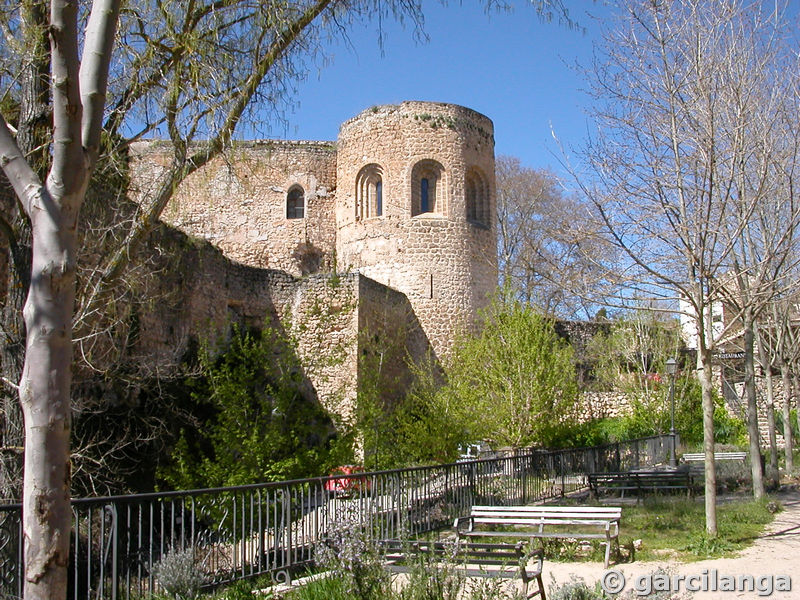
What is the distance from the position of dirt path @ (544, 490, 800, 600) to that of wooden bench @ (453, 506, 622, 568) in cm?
31

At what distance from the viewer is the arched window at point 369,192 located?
22.9 metres

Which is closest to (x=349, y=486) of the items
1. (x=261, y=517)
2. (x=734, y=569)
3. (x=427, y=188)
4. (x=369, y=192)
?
→ (x=261, y=517)

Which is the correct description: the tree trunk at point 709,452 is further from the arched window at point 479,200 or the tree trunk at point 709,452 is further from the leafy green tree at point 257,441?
the arched window at point 479,200

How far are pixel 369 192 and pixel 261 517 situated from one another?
54.5 feet

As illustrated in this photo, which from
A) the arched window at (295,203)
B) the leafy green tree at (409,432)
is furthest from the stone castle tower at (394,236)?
the leafy green tree at (409,432)

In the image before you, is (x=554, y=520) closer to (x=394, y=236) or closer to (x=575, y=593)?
(x=575, y=593)

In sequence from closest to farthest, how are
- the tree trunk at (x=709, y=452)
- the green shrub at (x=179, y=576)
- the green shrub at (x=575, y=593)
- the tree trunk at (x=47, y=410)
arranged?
the tree trunk at (x=47, y=410)
the green shrub at (x=575, y=593)
the green shrub at (x=179, y=576)
the tree trunk at (x=709, y=452)

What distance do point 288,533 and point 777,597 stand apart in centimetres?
408

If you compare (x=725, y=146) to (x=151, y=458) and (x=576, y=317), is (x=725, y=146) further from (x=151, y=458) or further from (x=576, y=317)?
(x=576, y=317)

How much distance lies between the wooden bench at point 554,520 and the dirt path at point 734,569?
0.31m

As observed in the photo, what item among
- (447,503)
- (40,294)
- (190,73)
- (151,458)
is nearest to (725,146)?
(447,503)

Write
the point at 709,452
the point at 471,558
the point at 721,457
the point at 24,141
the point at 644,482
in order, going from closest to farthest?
the point at 24,141 → the point at 471,558 → the point at 709,452 → the point at 644,482 → the point at 721,457

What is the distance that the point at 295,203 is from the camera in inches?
1017

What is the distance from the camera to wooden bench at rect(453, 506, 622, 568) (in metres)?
7.86
